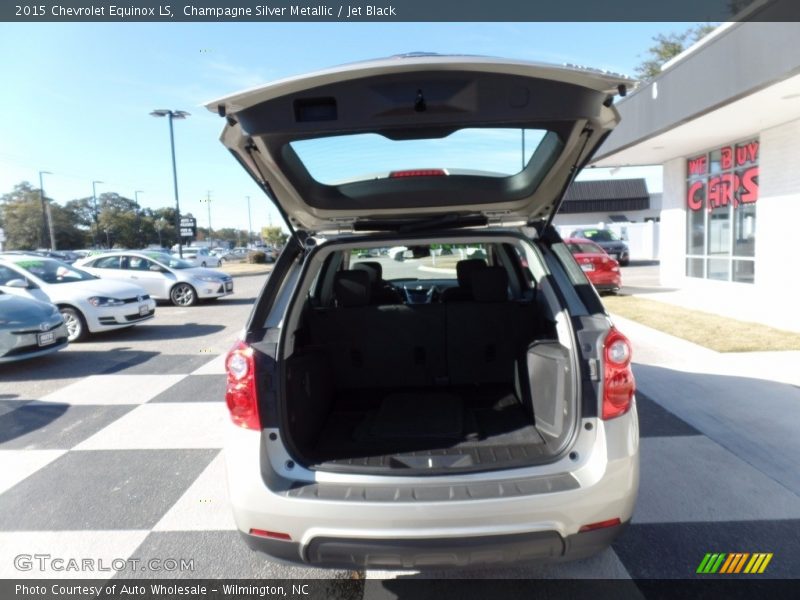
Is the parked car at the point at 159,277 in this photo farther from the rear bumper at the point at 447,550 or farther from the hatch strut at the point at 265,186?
the rear bumper at the point at 447,550

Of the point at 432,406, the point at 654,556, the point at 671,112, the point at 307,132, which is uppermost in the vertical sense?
the point at 671,112

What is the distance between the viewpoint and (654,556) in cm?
268

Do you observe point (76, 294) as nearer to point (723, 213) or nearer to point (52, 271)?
point (52, 271)

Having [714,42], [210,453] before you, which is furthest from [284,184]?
[714,42]

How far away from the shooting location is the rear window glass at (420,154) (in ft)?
7.56

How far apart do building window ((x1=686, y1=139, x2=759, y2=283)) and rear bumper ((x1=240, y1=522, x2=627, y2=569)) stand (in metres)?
11.9

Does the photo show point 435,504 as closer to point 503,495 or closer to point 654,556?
point 503,495

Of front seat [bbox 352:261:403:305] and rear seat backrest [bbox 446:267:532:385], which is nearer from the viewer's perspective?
rear seat backrest [bbox 446:267:532:385]

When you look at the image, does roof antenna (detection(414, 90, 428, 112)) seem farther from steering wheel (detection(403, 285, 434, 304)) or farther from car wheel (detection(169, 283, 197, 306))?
car wheel (detection(169, 283, 197, 306))

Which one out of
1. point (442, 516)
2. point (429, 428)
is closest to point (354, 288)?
point (429, 428)

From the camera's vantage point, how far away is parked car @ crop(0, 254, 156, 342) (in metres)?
8.63

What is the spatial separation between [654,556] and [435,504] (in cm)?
143

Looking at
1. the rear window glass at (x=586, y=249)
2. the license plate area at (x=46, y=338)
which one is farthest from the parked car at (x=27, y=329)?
the rear window glass at (x=586, y=249)

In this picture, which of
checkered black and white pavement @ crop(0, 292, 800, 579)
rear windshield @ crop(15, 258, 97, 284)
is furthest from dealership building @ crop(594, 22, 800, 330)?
rear windshield @ crop(15, 258, 97, 284)
